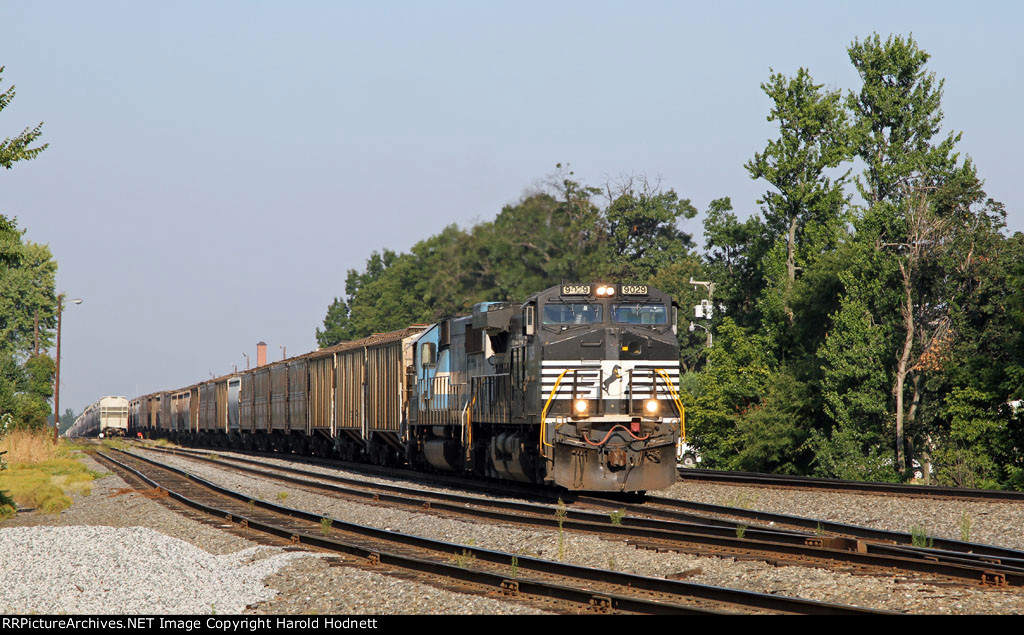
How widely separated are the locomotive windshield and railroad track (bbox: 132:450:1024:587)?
3.34 metres

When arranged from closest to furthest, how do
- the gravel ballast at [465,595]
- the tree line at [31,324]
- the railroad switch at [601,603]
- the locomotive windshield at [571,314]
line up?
the railroad switch at [601,603] < the gravel ballast at [465,595] < the locomotive windshield at [571,314] < the tree line at [31,324]

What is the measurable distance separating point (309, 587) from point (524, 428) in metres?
9.54

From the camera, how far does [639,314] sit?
1959 cm

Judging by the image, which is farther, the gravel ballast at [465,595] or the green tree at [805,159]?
the green tree at [805,159]

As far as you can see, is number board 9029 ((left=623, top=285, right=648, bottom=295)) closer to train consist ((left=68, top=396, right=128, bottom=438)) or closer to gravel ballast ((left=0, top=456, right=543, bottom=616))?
gravel ballast ((left=0, top=456, right=543, bottom=616))

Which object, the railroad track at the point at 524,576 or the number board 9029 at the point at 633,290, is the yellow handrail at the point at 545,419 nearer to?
the number board 9029 at the point at 633,290

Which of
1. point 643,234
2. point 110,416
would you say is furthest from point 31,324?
point 643,234

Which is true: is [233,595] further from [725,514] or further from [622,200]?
[622,200]

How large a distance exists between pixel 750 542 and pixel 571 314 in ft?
24.2

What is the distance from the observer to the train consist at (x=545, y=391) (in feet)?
61.1

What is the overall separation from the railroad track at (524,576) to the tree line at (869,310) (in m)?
19.9

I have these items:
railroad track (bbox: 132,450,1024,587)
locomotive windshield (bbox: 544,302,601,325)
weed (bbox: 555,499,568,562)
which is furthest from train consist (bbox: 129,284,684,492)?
weed (bbox: 555,499,568,562)

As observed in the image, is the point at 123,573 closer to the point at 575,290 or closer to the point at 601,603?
the point at 601,603

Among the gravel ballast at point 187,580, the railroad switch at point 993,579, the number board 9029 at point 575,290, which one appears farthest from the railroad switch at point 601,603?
the number board 9029 at point 575,290
